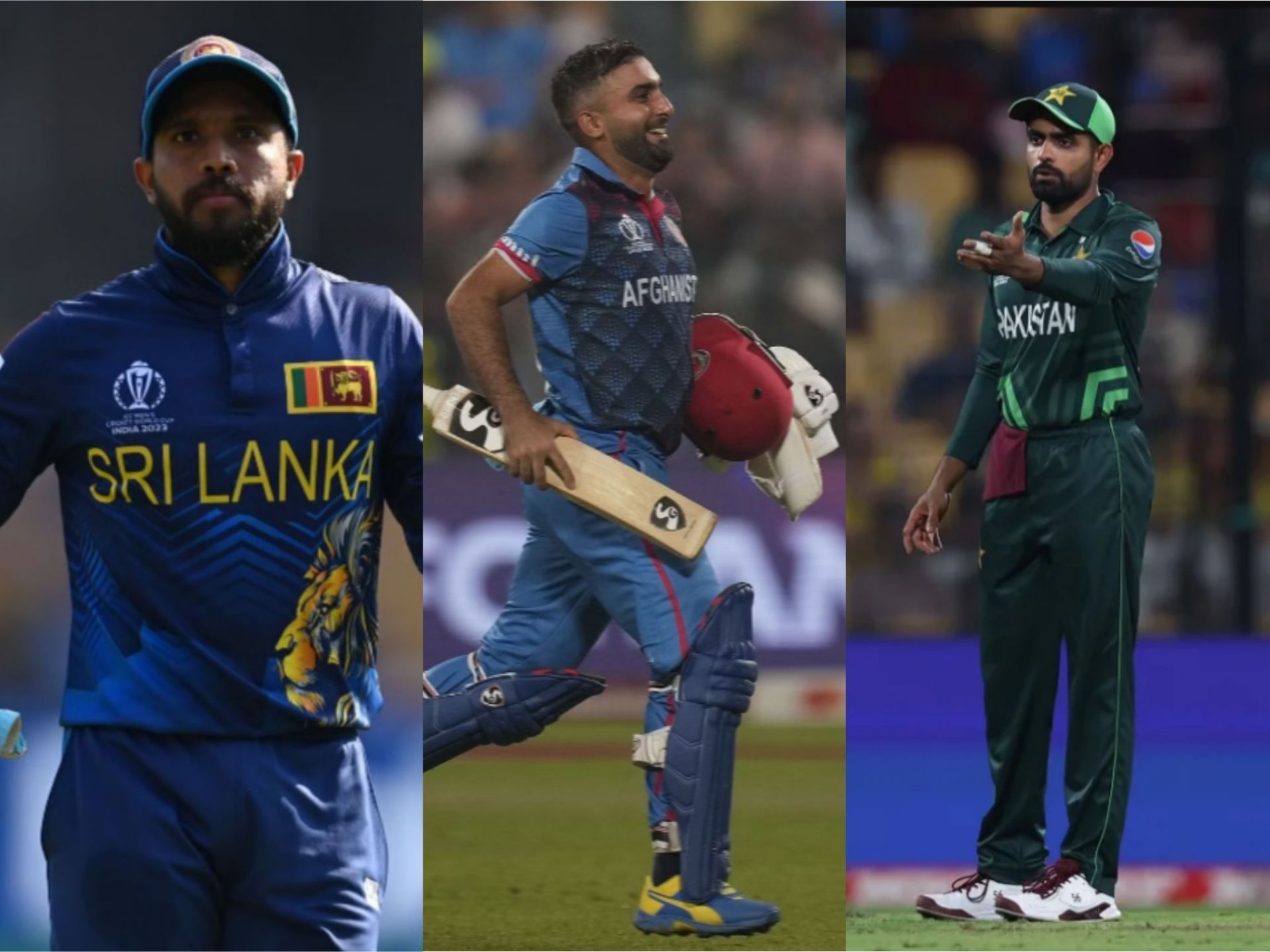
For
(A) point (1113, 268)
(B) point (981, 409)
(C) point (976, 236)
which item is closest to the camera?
(A) point (1113, 268)

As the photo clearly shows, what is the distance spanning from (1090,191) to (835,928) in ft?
6.25

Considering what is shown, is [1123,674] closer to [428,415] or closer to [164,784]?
[428,415]

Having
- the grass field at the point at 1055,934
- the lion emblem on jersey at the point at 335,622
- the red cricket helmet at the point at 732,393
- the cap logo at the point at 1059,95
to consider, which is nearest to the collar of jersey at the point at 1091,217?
the cap logo at the point at 1059,95

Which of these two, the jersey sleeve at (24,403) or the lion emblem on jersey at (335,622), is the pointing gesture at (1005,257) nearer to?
the lion emblem on jersey at (335,622)

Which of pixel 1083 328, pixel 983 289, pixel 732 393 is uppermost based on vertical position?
pixel 983 289

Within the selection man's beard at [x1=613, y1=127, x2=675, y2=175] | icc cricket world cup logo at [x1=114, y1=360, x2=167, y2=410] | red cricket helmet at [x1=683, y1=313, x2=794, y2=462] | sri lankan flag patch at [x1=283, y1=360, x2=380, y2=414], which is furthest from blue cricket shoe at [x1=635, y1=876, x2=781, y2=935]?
icc cricket world cup logo at [x1=114, y1=360, x2=167, y2=410]

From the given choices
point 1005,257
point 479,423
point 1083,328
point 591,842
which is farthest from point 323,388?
point 1083,328

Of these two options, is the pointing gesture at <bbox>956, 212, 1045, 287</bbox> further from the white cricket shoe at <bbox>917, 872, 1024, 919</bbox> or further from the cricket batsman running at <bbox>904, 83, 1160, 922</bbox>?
Result: the white cricket shoe at <bbox>917, 872, 1024, 919</bbox>

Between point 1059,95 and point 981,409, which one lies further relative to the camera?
point 981,409

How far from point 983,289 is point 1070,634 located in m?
5.31

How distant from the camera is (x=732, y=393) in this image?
14.0ft

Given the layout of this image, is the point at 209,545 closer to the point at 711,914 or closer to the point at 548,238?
the point at 548,238

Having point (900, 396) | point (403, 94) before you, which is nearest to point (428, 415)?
point (403, 94)

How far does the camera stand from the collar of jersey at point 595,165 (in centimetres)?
423
